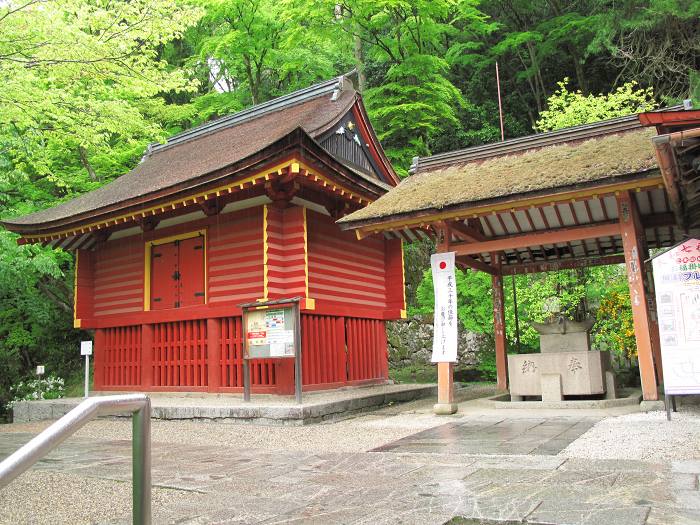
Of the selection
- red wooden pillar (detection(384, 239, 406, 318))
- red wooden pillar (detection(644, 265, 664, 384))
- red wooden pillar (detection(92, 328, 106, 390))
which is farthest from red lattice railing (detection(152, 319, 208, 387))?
red wooden pillar (detection(644, 265, 664, 384))

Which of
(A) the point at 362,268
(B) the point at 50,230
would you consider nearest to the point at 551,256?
(A) the point at 362,268

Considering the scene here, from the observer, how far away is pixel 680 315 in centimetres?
667

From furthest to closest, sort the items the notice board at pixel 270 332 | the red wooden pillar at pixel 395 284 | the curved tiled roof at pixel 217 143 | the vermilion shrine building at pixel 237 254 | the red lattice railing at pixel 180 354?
the red wooden pillar at pixel 395 284, the curved tiled roof at pixel 217 143, the red lattice railing at pixel 180 354, the vermilion shrine building at pixel 237 254, the notice board at pixel 270 332

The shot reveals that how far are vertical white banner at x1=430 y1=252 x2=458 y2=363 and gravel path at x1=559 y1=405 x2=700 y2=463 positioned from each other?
8.14 ft

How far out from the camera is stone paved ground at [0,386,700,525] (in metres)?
3.69

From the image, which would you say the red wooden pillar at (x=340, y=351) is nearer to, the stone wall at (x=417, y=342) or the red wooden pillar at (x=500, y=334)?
the red wooden pillar at (x=500, y=334)

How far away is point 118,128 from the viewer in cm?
1116

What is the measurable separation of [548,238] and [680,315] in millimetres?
2555

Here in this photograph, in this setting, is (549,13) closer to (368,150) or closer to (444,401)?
(368,150)

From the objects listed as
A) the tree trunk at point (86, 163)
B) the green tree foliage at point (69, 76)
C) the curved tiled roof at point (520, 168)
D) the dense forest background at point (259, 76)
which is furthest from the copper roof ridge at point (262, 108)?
the curved tiled roof at point (520, 168)

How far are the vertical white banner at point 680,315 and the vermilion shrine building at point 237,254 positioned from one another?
5.60m

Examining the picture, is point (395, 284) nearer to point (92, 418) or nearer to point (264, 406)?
point (264, 406)

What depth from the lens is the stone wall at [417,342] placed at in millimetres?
18531

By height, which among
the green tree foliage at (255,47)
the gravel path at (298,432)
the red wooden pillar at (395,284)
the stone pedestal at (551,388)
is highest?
the green tree foliage at (255,47)
